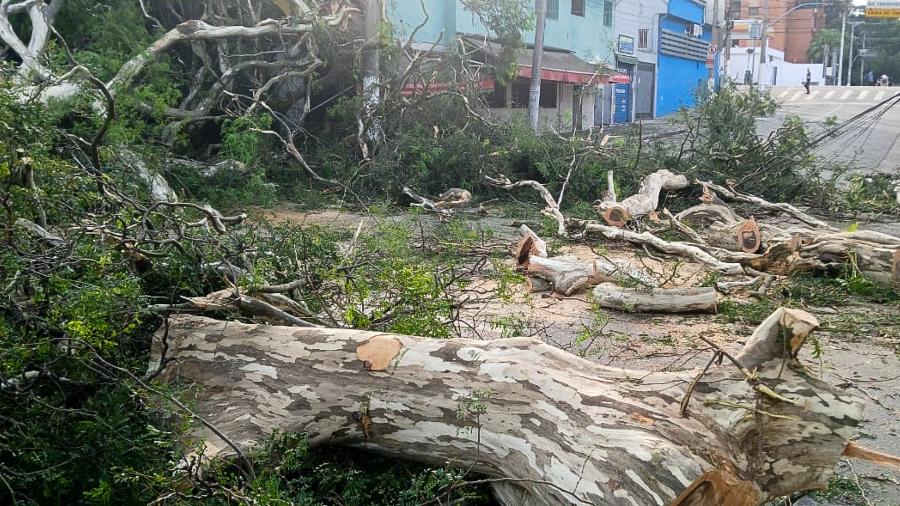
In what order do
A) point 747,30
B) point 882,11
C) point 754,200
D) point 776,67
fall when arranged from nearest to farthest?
point 754,200, point 882,11, point 747,30, point 776,67

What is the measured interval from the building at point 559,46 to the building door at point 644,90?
423cm

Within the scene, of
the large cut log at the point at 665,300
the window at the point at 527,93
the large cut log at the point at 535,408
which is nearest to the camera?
the large cut log at the point at 535,408

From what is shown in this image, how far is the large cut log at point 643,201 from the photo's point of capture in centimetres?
904

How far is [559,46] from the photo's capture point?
26016mm

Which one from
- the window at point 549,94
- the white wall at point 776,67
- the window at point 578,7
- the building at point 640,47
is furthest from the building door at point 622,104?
the white wall at point 776,67

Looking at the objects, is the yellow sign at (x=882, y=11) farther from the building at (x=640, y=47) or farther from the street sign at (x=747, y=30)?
the street sign at (x=747, y=30)

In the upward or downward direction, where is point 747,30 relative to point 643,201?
upward

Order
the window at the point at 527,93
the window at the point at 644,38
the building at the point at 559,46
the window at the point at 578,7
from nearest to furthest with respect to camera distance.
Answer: the building at the point at 559,46 → the window at the point at 527,93 → the window at the point at 578,7 → the window at the point at 644,38

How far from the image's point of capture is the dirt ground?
11.1 feet

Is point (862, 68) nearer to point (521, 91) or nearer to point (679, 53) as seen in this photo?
point (679, 53)

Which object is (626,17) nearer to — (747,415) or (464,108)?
(464,108)

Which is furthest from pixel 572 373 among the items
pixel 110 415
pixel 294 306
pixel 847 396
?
pixel 110 415

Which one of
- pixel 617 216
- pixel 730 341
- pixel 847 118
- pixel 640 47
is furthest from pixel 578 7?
pixel 730 341

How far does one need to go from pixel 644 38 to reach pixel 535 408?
1310 inches
